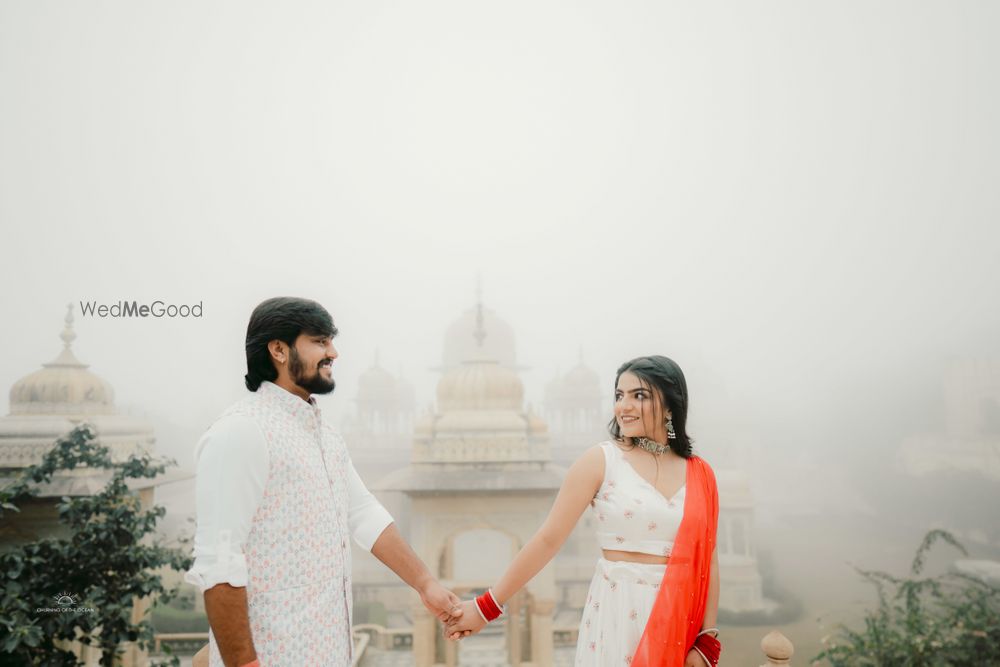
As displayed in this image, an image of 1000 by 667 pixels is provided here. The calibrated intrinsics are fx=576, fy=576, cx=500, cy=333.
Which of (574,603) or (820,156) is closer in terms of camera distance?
(820,156)

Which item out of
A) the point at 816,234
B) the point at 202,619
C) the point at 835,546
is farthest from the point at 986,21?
the point at 202,619

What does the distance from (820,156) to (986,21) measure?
156cm

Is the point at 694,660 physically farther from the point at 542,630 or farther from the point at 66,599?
the point at 66,599

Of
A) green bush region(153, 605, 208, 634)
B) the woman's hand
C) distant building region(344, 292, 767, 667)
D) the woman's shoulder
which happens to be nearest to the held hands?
the woman's hand

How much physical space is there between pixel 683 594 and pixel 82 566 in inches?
150

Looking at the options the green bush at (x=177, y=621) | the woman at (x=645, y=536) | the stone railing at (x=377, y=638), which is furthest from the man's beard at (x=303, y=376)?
the green bush at (x=177, y=621)

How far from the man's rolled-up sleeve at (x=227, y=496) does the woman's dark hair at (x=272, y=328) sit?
0.54 feet

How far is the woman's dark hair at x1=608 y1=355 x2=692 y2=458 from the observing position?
62.5 inches

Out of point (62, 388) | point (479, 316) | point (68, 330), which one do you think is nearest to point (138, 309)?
point (68, 330)

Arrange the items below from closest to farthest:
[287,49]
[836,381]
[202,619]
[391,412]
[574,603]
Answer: [287,49]
[836,381]
[202,619]
[574,603]
[391,412]

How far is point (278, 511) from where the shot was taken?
1.28m

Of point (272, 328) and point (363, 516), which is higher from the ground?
point (272, 328)

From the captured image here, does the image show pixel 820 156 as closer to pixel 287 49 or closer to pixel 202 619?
pixel 287 49

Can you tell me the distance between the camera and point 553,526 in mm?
1605
